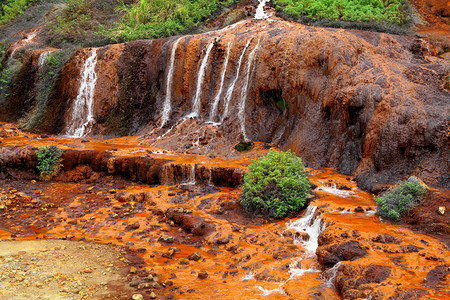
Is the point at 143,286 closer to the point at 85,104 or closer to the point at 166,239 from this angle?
the point at 166,239

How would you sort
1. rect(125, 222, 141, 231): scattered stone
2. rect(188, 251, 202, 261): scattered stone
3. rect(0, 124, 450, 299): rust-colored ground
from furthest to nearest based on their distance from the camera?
1. rect(125, 222, 141, 231): scattered stone
2. rect(188, 251, 202, 261): scattered stone
3. rect(0, 124, 450, 299): rust-colored ground

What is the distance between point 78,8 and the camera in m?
29.0

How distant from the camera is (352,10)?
60.5 ft

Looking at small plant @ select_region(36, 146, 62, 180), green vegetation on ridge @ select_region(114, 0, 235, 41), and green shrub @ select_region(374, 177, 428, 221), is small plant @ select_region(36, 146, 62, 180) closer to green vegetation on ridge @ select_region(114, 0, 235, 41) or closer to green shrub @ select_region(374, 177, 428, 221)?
green shrub @ select_region(374, 177, 428, 221)

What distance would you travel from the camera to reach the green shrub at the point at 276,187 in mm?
9383

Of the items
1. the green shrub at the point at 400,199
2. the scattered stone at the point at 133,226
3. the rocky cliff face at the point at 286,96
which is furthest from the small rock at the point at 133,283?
the rocky cliff face at the point at 286,96

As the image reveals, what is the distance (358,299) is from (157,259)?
13.6 feet

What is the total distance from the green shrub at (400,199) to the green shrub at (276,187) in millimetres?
1821

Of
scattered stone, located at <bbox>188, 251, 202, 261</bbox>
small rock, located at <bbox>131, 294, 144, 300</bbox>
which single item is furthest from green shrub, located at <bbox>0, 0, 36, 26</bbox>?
small rock, located at <bbox>131, 294, 144, 300</bbox>

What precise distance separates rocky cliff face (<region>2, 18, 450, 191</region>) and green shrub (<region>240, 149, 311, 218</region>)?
1972 mm

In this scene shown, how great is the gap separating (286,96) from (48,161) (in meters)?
8.91

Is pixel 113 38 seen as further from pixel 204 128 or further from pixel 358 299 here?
pixel 358 299

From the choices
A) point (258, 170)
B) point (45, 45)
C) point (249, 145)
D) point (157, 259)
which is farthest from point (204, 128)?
point (45, 45)

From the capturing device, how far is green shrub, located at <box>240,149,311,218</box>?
369 inches
